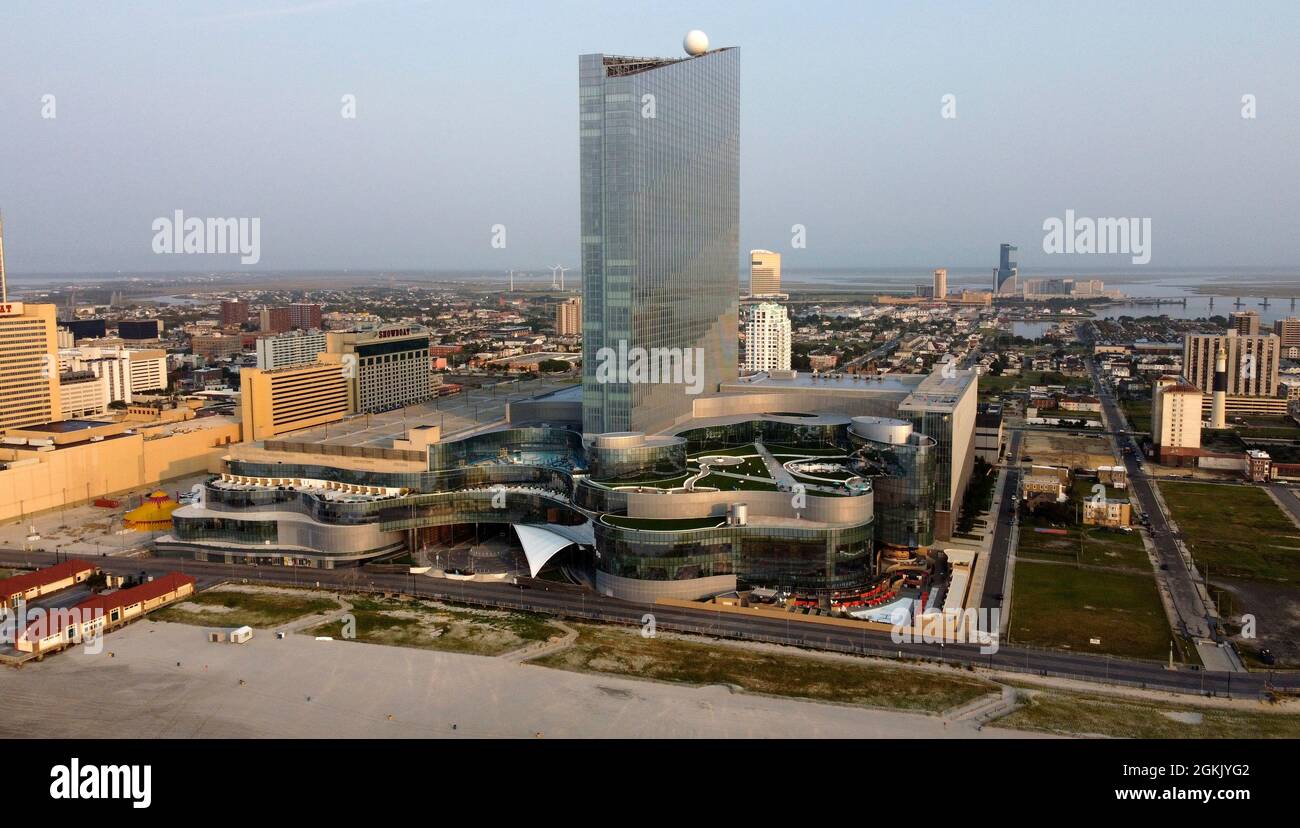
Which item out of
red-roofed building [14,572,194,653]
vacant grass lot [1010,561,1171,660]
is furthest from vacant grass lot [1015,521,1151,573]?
red-roofed building [14,572,194,653]

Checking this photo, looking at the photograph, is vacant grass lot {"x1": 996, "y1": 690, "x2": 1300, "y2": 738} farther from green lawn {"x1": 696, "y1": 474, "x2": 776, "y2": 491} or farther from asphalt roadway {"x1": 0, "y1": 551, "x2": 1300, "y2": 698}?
green lawn {"x1": 696, "y1": 474, "x2": 776, "y2": 491}

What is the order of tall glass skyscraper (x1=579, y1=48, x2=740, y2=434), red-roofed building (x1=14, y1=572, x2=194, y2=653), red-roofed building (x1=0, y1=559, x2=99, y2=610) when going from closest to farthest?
red-roofed building (x1=14, y1=572, x2=194, y2=653), red-roofed building (x1=0, y1=559, x2=99, y2=610), tall glass skyscraper (x1=579, y1=48, x2=740, y2=434)


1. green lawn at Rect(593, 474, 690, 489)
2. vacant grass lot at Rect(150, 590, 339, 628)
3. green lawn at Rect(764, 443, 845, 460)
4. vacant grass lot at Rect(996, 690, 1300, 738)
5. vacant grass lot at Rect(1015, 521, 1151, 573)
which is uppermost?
green lawn at Rect(764, 443, 845, 460)

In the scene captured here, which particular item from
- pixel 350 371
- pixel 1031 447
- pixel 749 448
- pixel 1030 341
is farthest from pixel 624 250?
pixel 1030 341

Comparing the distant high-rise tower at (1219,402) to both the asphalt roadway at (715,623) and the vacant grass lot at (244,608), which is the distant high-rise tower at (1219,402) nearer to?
the asphalt roadway at (715,623)

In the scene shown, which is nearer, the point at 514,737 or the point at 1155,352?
the point at 514,737

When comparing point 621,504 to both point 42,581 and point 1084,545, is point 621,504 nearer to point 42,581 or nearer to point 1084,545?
point 1084,545

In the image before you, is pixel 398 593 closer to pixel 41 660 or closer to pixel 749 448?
pixel 41 660
